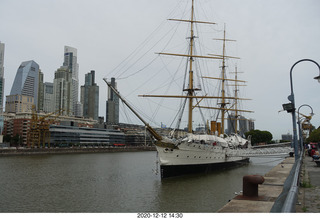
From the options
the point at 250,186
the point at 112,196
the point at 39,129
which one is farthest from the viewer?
the point at 39,129

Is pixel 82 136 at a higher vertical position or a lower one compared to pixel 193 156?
higher

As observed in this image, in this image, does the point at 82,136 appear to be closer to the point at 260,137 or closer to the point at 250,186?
the point at 260,137

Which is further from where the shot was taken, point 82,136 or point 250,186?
point 82,136

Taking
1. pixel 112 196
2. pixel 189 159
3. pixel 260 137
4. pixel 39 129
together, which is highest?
pixel 39 129

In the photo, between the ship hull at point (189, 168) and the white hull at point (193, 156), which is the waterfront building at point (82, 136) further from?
the white hull at point (193, 156)

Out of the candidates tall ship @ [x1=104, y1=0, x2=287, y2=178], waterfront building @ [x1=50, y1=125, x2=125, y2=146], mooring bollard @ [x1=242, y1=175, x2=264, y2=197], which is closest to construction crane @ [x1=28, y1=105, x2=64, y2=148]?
waterfront building @ [x1=50, y1=125, x2=125, y2=146]

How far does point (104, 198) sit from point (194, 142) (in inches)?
705

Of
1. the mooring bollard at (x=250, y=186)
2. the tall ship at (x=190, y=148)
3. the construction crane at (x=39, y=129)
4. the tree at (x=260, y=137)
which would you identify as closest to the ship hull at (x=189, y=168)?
the tall ship at (x=190, y=148)

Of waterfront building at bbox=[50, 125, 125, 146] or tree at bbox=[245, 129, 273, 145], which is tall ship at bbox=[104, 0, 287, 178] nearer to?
tree at bbox=[245, 129, 273, 145]

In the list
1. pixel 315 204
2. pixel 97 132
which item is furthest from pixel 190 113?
pixel 97 132

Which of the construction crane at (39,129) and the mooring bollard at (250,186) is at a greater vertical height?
the construction crane at (39,129)

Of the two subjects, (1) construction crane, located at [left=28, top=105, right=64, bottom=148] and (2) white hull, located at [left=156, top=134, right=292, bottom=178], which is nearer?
(2) white hull, located at [left=156, top=134, right=292, bottom=178]

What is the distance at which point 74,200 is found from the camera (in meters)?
21.6

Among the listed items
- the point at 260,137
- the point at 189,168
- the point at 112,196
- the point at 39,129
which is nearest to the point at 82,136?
the point at 39,129
